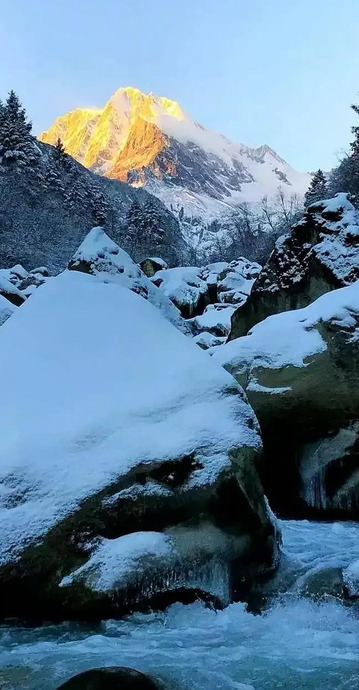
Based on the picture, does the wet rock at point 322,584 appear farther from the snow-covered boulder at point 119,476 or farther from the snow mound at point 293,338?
the snow mound at point 293,338

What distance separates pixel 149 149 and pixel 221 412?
165m

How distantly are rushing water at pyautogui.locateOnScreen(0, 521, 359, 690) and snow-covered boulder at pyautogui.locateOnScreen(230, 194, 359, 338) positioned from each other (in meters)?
8.43

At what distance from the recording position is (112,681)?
3793 millimetres

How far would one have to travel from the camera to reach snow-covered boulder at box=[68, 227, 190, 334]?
16094 mm

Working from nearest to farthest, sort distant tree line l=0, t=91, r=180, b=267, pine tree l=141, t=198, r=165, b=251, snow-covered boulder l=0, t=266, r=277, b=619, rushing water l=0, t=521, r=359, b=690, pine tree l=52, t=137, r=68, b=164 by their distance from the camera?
rushing water l=0, t=521, r=359, b=690
snow-covered boulder l=0, t=266, r=277, b=619
distant tree line l=0, t=91, r=180, b=267
pine tree l=141, t=198, r=165, b=251
pine tree l=52, t=137, r=68, b=164

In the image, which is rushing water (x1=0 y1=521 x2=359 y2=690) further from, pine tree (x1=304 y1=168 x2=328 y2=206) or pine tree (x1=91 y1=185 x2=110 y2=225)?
pine tree (x1=91 y1=185 x2=110 y2=225)

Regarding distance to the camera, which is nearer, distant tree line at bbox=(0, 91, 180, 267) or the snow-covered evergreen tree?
the snow-covered evergreen tree

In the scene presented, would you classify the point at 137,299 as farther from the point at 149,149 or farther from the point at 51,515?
the point at 149,149

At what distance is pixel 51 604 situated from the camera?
16.0ft

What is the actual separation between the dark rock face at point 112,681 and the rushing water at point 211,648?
195mm

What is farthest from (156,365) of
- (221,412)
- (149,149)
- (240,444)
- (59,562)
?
(149,149)

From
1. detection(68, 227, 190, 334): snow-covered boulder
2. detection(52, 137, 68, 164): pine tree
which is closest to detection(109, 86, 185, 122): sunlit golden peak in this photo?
detection(52, 137, 68, 164): pine tree

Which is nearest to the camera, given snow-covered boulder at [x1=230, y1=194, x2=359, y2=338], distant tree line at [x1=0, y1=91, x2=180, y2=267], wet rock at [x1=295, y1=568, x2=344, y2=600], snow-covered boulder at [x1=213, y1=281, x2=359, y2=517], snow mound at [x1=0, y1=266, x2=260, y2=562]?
snow mound at [x1=0, y1=266, x2=260, y2=562]

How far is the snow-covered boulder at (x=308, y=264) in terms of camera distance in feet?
42.0
